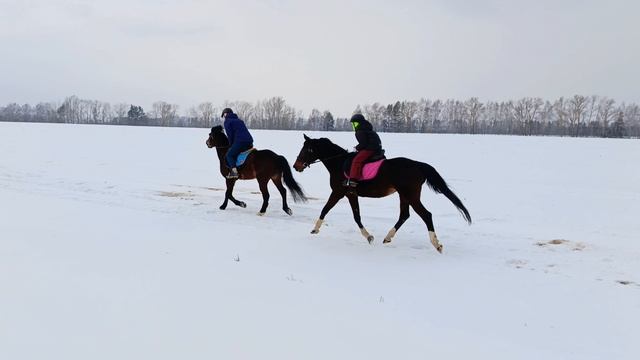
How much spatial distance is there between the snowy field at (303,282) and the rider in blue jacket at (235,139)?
3.63 ft

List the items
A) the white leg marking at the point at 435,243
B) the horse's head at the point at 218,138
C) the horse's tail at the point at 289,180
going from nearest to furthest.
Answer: the white leg marking at the point at 435,243 → the horse's tail at the point at 289,180 → the horse's head at the point at 218,138

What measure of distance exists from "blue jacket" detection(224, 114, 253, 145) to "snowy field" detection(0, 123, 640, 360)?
1.66 m

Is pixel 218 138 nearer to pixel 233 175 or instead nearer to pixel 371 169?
pixel 233 175

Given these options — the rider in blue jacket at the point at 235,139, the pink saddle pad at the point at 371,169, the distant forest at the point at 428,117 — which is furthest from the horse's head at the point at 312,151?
the distant forest at the point at 428,117

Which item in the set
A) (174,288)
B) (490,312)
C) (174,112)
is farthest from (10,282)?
(174,112)

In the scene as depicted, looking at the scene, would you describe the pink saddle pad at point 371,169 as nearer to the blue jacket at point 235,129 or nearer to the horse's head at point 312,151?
the horse's head at point 312,151

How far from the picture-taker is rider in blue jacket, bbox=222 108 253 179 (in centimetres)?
1051

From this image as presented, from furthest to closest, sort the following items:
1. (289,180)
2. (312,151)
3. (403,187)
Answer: (289,180) → (312,151) → (403,187)

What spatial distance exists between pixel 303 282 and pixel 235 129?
5731mm

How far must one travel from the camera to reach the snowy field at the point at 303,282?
3982 millimetres

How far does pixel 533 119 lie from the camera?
394 ft

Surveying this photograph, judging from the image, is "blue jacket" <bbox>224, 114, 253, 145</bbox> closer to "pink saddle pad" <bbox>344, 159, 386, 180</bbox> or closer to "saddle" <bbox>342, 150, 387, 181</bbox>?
"saddle" <bbox>342, 150, 387, 181</bbox>

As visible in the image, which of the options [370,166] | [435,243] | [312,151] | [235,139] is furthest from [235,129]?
[435,243]

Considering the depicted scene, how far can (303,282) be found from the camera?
18.3 feet
